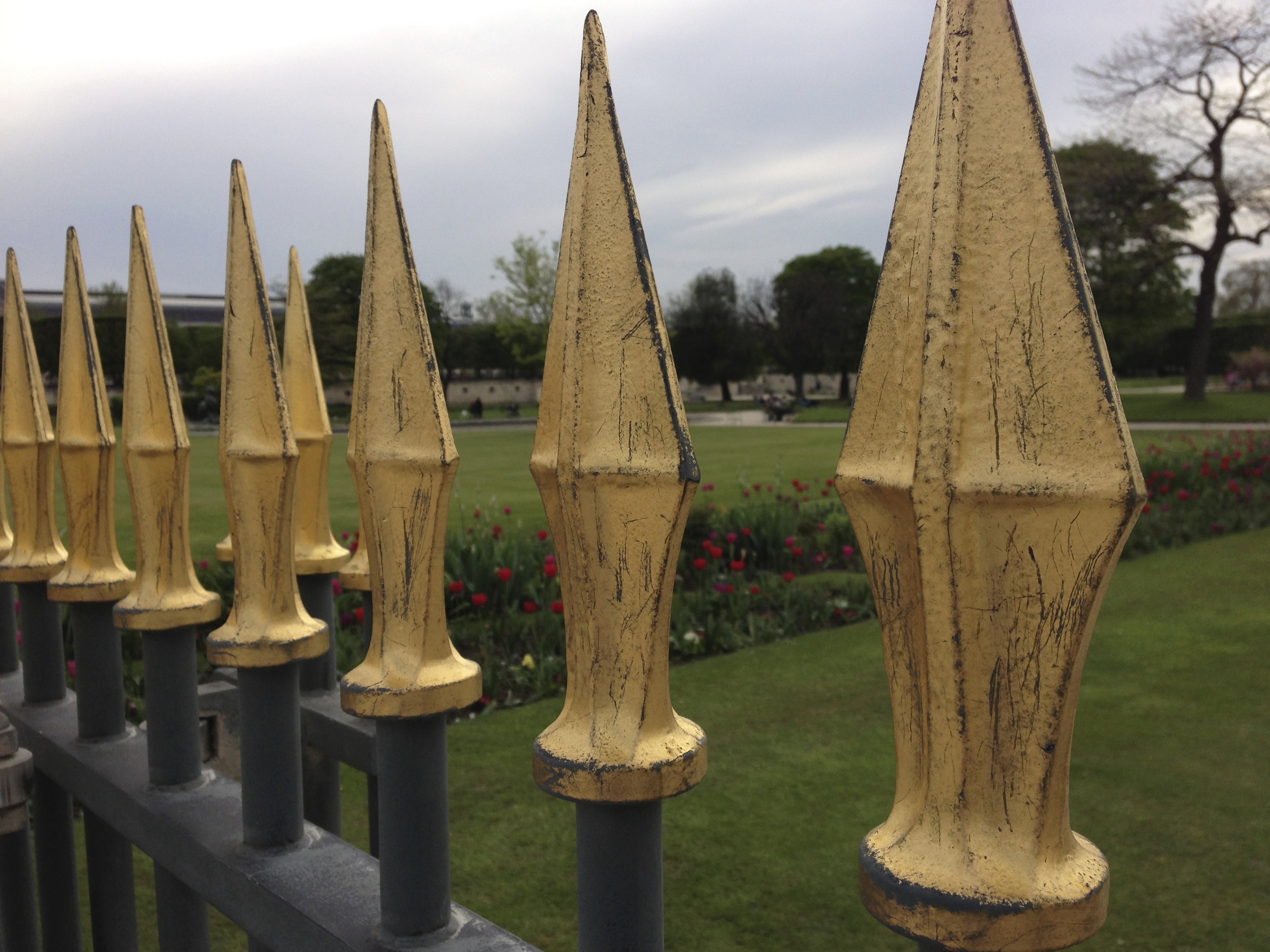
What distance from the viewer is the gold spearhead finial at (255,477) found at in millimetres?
1256

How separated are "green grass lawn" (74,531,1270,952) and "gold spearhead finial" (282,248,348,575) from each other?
1293mm

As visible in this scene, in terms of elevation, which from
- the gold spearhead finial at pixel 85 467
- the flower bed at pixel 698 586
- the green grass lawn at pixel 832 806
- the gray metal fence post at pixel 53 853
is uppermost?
the gold spearhead finial at pixel 85 467

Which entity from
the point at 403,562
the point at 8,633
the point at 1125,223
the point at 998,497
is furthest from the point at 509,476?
the point at 1125,223

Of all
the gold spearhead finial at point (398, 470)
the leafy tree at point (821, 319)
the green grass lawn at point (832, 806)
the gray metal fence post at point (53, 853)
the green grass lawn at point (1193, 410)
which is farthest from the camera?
the leafy tree at point (821, 319)

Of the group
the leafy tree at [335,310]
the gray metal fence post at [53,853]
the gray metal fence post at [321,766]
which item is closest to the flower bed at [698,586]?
the gray metal fence post at [321,766]

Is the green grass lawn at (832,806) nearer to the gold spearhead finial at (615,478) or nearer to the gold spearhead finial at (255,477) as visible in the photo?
the gold spearhead finial at (255,477)

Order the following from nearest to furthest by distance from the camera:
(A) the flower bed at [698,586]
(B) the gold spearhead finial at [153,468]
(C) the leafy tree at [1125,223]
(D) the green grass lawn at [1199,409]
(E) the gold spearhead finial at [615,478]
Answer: (E) the gold spearhead finial at [615,478] < (B) the gold spearhead finial at [153,468] < (A) the flower bed at [698,586] < (D) the green grass lawn at [1199,409] < (C) the leafy tree at [1125,223]

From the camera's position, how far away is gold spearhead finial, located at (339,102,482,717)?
102cm

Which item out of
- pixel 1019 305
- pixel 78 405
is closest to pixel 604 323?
pixel 1019 305

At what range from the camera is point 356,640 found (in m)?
4.50

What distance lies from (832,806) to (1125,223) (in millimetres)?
28457

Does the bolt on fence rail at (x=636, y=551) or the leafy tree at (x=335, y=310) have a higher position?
the leafy tree at (x=335, y=310)

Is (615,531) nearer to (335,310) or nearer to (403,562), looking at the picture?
(403,562)

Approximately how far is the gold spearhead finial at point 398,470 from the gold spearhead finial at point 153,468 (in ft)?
1.83
